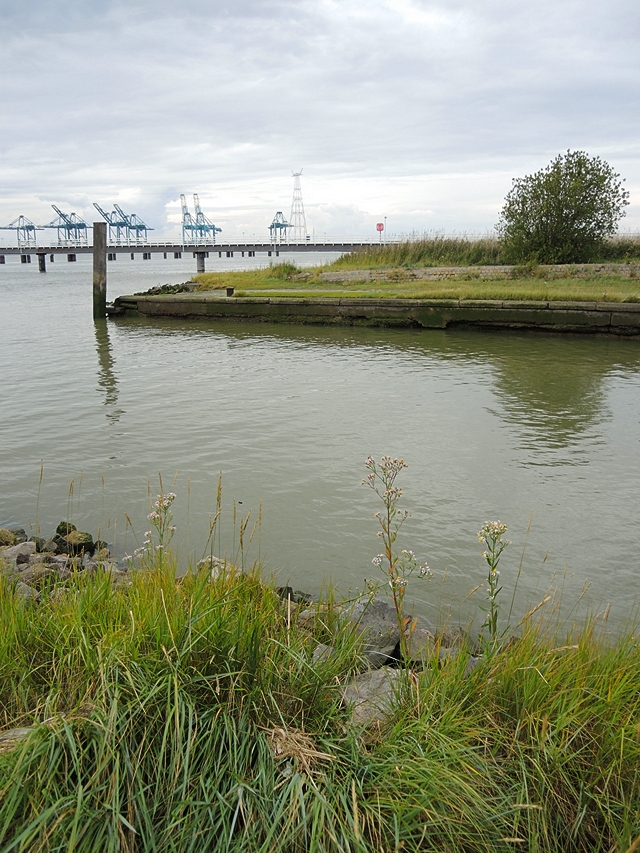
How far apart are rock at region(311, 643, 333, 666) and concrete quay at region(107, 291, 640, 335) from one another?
14.5m

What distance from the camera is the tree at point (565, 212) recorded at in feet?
80.3

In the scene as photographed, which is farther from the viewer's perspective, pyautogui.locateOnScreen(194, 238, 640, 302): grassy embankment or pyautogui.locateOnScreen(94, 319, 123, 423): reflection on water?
pyautogui.locateOnScreen(194, 238, 640, 302): grassy embankment

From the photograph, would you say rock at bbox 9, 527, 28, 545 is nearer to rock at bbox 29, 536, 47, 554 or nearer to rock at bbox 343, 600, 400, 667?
rock at bbox 29, 536, 47, 554

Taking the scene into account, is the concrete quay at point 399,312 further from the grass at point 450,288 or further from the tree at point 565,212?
the tree at point 565,212

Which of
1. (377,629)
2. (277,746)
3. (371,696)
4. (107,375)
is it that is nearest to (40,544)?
(377,629)

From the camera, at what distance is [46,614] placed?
284 centimetres

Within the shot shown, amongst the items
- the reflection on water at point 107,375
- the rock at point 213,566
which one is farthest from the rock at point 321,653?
the reflection on water at point 107,375

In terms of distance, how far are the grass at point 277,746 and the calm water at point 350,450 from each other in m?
1.87

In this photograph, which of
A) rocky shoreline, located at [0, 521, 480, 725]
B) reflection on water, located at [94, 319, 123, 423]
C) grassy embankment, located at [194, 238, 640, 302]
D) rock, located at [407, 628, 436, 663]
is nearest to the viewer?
rocky shoreline, located at [0, 521, 480, 725]

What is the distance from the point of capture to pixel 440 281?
2258 cm

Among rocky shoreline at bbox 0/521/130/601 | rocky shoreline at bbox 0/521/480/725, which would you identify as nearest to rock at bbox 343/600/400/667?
rocky shoreline at bbox 0/521/480/725

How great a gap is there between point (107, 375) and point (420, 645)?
10378 millimetres

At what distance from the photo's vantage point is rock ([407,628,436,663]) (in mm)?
3088

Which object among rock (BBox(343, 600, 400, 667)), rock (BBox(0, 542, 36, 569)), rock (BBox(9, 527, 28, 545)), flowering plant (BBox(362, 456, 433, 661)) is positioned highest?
flowering plant (BBox(362, 456, 433, 661))
